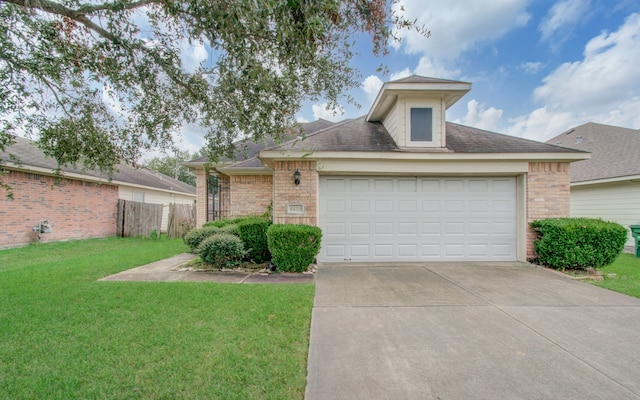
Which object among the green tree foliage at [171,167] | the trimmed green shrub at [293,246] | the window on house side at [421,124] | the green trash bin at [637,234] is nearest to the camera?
the trimmed green shrub at [293,246]

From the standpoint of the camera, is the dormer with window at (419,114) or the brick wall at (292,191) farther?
the dormer with window at (419,114)

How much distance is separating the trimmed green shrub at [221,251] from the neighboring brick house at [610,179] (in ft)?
42.5

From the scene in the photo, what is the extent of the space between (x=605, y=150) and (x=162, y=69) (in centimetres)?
1721

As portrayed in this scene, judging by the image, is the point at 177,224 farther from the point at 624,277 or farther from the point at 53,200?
the point at 624,277

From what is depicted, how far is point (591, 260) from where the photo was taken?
240 inches

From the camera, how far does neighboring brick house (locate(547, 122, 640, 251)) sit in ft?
31.1

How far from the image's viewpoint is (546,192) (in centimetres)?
707

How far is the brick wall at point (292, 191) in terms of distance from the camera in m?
6.90

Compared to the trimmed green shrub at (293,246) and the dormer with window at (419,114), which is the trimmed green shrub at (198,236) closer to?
the trimmed green shrub at (293,246)

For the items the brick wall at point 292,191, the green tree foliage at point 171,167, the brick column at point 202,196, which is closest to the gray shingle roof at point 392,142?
the brick wall at point 292,191

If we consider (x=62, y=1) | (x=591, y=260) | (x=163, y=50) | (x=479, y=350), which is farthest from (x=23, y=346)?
(x=591, y=260)

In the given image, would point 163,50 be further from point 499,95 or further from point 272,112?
point 499,95

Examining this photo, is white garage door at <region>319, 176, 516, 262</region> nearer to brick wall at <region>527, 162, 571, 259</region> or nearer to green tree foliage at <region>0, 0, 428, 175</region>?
brick wall at <region>527, 162, 571, 259</region>

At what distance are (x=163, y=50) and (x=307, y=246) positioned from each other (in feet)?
14.9
